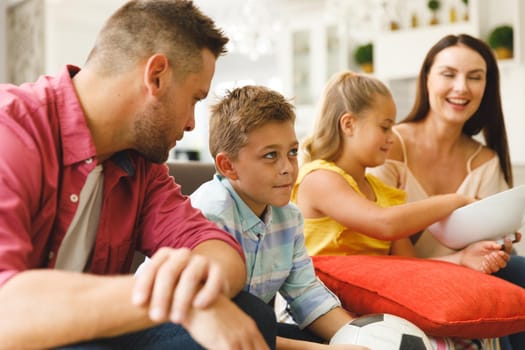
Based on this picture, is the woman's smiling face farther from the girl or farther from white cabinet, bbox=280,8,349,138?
white cabinet, bbox=280,8,349,138

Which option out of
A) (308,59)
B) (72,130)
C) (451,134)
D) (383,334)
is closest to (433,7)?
(308,59)

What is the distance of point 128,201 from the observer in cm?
116

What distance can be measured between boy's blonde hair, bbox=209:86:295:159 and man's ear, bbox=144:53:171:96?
1.09ft

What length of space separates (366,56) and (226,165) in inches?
166

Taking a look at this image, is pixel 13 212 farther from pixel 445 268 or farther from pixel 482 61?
pixel 482 61

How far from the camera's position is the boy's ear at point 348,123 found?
1803 millimetres

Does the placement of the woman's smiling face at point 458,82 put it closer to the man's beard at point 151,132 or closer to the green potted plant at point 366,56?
the man's beard at point 151,132

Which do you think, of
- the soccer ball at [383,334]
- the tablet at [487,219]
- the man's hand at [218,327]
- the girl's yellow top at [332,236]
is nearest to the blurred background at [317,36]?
the girl's yellow top at [332,236]

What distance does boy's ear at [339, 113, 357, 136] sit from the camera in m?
1.80

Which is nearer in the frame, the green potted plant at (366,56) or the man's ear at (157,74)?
the man's ear at (157,74)

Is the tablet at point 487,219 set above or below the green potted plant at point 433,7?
below

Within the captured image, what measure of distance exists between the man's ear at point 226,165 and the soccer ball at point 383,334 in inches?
16.6

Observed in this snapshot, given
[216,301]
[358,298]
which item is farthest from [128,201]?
[358,298]

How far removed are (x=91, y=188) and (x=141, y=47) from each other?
263 millimetres
